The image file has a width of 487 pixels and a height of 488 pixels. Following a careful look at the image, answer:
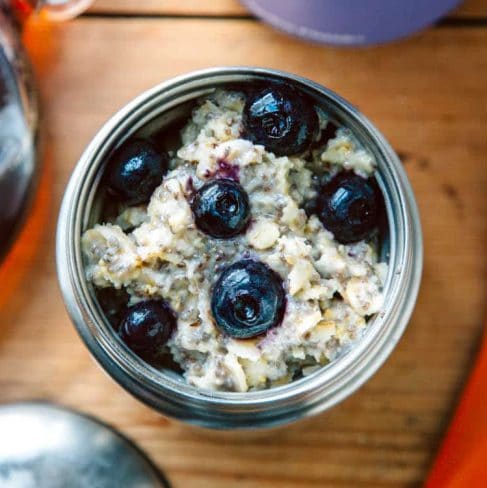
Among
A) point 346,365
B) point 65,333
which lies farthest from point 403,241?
point 65,333

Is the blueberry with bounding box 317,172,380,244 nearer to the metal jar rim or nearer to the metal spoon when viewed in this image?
the metal jar rim

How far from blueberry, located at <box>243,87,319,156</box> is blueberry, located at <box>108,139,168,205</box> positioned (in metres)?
0.09

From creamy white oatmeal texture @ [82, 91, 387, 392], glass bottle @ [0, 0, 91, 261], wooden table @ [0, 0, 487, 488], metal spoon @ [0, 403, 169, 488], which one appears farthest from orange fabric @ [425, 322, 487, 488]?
glass bottle @ [0, 0, 91, 261]

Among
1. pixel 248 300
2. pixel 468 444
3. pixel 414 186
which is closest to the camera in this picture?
pixel 248 300

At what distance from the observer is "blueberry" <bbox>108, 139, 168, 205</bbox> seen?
80cm

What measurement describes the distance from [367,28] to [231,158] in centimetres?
27

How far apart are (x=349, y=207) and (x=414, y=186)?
0.76 feet

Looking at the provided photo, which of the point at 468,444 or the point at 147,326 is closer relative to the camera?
the point at 147,326

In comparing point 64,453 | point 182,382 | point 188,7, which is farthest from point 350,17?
point 64,453

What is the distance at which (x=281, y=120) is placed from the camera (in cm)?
78

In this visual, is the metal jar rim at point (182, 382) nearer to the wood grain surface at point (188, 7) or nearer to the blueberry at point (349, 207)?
the blueberry at point (349, 207)

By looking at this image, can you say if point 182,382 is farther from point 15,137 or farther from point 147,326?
point 15,137

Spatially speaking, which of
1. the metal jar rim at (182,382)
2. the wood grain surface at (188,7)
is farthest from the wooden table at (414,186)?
the metal jar rim at (182,382)

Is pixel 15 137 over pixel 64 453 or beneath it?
over
